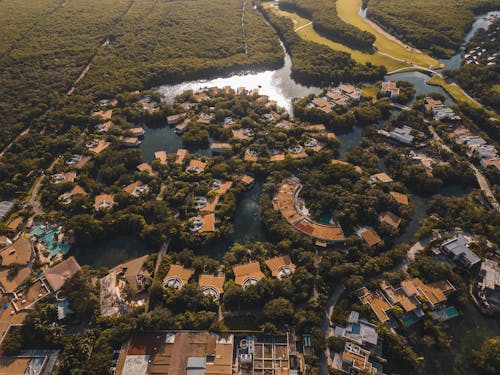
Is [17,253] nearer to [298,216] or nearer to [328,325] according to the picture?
[298,216]

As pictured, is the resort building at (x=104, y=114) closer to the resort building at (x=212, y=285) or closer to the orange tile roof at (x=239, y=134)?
the orange tile roof at (x=239, y=134)

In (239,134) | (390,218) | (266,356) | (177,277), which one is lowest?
(266,356)

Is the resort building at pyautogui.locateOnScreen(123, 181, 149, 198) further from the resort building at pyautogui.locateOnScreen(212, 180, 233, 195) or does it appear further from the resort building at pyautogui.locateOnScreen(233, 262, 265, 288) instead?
the resort building at pyautogui.locateOnScreen(233, 262, 265, 288)

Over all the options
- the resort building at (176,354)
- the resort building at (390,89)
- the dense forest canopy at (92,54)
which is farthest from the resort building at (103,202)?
the resort building at (390,89)

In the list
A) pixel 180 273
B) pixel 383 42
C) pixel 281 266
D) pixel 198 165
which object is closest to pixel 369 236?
pixel 281 266

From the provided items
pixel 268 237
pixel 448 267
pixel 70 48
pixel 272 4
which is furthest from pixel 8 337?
pixel 272 4

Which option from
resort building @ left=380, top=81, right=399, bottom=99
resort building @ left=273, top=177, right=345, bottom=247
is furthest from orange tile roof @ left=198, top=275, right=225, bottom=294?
resort building @ left=380, top=81, right=399, bottom=99

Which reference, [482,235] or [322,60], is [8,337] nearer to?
[482,235]
